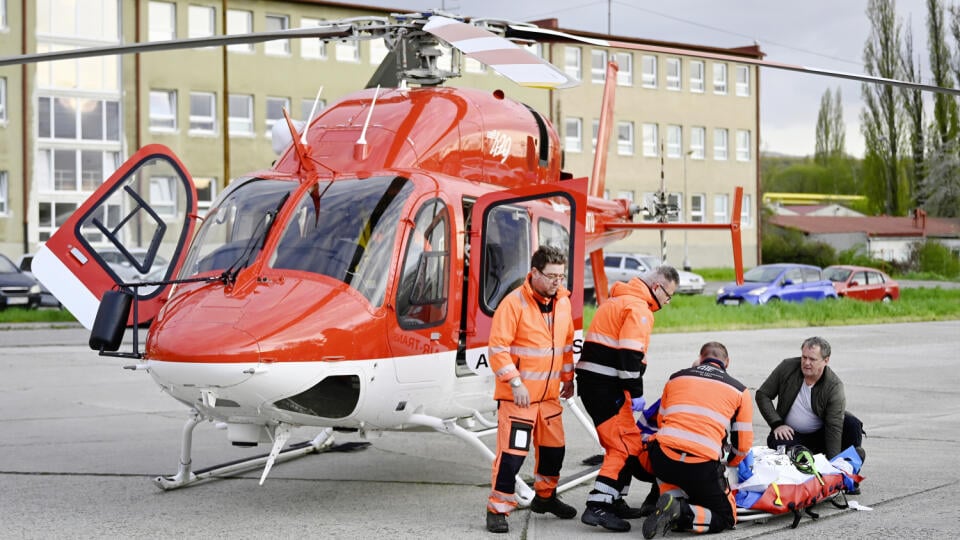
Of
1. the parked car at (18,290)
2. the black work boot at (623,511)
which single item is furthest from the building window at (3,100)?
the black work boot at (623,511)

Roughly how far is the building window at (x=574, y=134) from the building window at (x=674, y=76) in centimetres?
539

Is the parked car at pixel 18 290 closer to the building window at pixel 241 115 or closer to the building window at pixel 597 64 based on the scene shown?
the building window at pixel 241 115

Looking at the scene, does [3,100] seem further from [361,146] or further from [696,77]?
[361,146]

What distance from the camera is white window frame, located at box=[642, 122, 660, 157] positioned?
52.3 meters

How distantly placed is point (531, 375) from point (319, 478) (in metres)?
2.47

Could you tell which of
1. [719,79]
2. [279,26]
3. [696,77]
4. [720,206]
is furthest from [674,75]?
[279,26]

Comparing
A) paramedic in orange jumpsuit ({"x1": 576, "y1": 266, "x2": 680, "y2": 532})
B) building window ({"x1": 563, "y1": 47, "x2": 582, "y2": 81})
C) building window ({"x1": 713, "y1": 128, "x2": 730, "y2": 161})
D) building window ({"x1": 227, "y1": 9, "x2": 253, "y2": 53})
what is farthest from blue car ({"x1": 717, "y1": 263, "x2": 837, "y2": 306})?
building window ({"x1": 713, "y1": 128, "x2": 730, "y2": 161})

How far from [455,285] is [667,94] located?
4652cm

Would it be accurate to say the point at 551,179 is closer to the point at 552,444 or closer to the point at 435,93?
the point at 435,93

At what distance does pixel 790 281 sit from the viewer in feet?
98.0

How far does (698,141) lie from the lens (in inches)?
2136

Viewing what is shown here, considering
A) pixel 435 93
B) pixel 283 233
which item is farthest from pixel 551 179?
pixel 283 233

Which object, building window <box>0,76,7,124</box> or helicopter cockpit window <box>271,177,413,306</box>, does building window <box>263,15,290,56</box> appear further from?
helicopter cockpit window <box>271,177,413,306</box>

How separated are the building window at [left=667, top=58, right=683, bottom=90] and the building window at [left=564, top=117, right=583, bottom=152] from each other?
5.39 m
